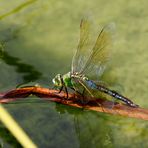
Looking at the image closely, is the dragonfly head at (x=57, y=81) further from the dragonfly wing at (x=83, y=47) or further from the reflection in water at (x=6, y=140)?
the reflection in water at (x=6, y=140)

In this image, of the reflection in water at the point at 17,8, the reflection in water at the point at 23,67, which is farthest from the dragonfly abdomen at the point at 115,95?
the reflection in water at the point at 17,8

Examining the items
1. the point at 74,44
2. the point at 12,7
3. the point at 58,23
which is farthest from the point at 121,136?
the point at 12,7

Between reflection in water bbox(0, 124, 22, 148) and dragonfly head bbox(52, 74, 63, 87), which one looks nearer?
reflection in water bbox(0, 124, 22, 148)

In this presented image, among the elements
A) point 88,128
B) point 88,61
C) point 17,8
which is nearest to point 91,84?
point 88,61

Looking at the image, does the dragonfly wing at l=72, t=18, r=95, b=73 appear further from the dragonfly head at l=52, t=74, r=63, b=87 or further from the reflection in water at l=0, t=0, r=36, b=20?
the reflection in water at l=0, t=0, r=36, b=20

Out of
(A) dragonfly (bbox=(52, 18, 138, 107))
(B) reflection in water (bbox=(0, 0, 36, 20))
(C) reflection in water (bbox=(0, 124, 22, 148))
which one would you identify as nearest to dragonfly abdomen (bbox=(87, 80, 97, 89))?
(A) dragonfly (bbox=(52, 18, 138, 107))

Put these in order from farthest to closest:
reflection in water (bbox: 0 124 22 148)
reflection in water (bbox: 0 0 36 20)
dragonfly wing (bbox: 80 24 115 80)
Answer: reflection in water (bbox: 0 0 36 20), dragonfly wing (bbox: 80 24 115 80), reflection in water (bbox: 0 124 22 148)

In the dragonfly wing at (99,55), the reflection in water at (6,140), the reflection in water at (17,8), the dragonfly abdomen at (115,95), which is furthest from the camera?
the reflection in water at (17,8)

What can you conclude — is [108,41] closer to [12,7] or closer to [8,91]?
[8,91]
